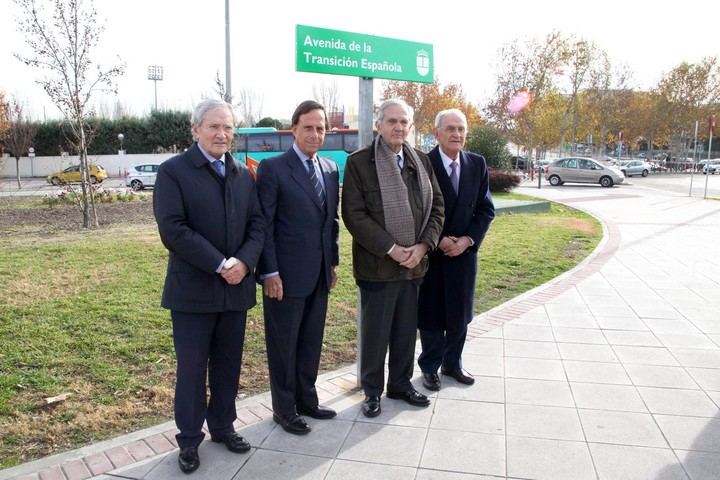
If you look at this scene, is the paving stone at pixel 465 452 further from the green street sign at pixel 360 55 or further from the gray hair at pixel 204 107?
the green street sign at pixel 360 55

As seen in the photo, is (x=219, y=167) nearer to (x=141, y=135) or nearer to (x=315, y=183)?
(x=315, y=183)

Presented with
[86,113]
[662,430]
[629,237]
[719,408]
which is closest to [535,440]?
[662,430]

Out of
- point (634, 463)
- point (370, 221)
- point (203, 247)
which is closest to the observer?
point (203, 247)

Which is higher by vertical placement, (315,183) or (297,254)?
(315,183)

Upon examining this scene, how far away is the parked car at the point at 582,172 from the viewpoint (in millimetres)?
28859

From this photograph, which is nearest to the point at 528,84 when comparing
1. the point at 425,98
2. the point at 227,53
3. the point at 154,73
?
the point at 425,98

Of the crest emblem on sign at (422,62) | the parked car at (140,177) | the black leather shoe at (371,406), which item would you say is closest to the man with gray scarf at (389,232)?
the black leather shoe at (371,406)

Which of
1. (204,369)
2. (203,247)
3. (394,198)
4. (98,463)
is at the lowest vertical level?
(98,463)

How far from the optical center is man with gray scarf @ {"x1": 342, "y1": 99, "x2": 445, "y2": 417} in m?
3.47

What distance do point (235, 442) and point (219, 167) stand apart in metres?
1.51

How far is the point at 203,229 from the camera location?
294 centimetres

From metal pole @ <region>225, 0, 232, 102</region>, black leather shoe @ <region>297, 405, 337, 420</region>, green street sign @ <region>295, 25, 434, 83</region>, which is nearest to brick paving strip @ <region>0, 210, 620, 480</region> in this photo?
black leather shoe @ <region>297, 405, 337, 420</region>

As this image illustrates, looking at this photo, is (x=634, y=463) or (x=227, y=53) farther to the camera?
(x=227, y=53)

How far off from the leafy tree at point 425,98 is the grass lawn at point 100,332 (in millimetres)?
33698
